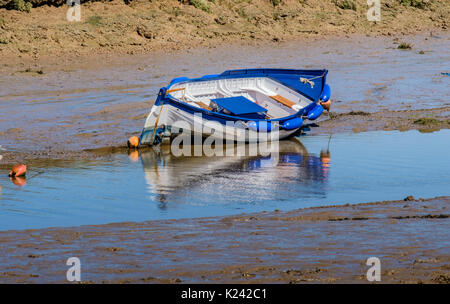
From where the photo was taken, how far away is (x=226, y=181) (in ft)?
47.1

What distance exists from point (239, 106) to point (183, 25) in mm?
13036

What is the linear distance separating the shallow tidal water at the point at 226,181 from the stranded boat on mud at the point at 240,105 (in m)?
0.66

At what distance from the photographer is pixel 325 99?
2006cm

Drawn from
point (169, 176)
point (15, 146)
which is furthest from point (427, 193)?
point (15, 146)

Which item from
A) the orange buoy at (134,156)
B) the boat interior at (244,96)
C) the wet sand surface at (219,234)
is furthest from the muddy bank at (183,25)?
the orange buoy at (134,156)

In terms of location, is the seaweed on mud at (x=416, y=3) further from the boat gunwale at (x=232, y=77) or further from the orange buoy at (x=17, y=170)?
the orange buoy at (x=17, y=170)

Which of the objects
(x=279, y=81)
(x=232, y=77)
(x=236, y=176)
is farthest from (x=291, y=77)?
(x=236, y=176)

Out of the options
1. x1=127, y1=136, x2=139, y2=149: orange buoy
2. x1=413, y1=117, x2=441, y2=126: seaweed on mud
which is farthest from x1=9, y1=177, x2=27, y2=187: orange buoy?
x1=413, y1=117, x2=441, y2=126: seaweed on mud

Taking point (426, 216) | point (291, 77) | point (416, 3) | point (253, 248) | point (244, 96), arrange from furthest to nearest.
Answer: point (416, 3) < point (291, 77) < point (244, 96) < point (426, 216) < point (253, 248)

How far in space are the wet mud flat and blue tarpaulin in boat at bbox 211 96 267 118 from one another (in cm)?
831

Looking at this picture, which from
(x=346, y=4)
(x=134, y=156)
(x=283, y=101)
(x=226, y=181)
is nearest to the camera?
(x=226, y=181)

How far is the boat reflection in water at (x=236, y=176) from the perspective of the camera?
42.3 feet

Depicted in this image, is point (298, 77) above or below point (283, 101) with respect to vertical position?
above

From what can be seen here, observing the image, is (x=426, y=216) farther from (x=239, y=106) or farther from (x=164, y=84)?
(x=164, y=84)
